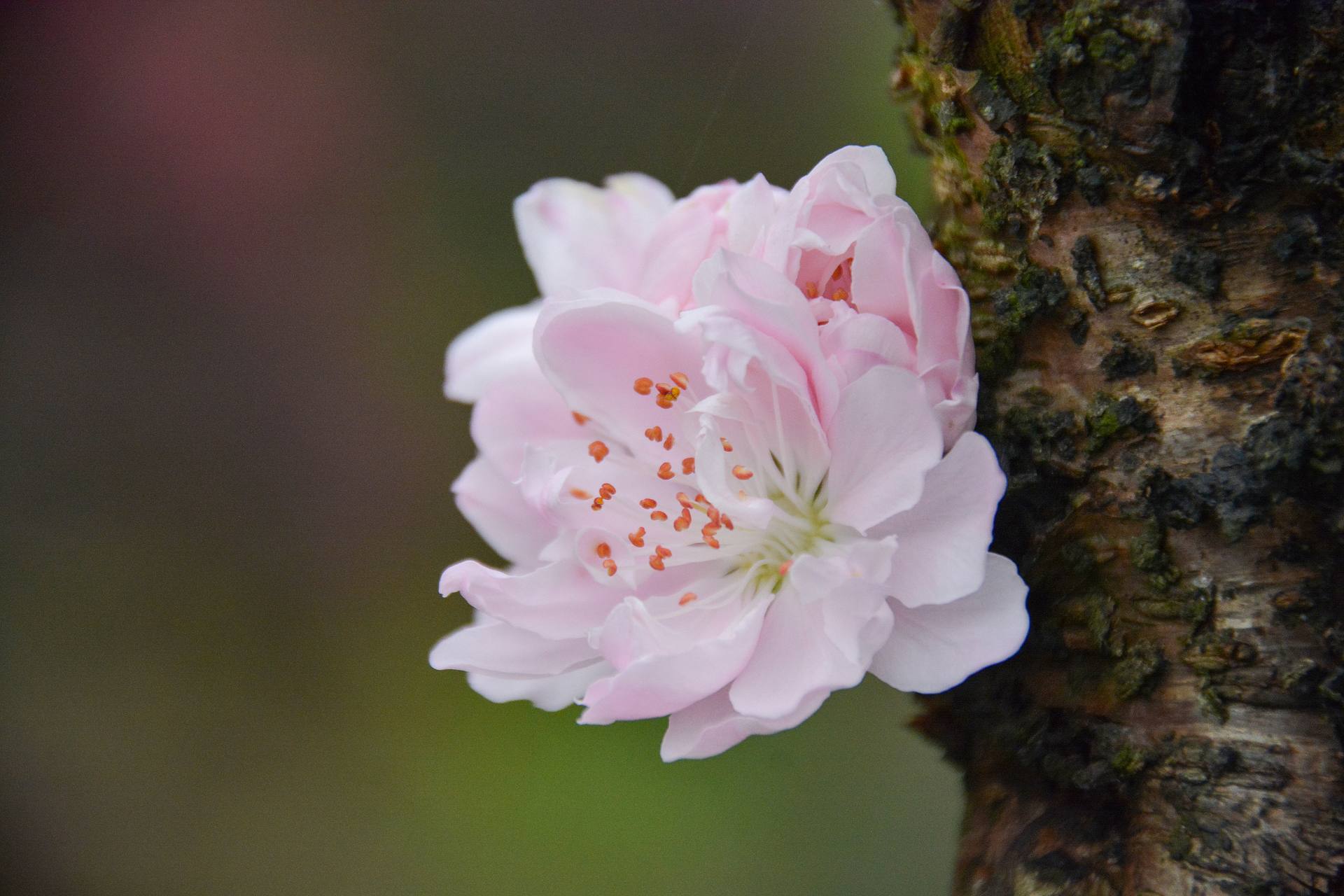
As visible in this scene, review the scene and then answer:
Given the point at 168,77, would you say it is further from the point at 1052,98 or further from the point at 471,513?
the point at 1052,98

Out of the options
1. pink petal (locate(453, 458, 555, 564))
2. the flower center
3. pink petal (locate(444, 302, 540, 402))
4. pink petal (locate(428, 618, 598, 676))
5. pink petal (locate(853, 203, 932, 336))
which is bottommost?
the flower center

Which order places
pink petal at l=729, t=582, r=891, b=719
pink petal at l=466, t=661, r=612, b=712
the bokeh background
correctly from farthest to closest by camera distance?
the bokeh background, pink petal at l=466, t=661, r=612, b=712, pink petal at l=729, t=582, r=891, b=719

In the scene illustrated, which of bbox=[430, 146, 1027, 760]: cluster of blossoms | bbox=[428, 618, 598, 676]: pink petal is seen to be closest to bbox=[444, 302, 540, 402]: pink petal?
bbox=[430, 146, 1027, 760]: cluster of blossoms

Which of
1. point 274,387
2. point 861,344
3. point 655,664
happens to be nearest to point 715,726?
point 655,664

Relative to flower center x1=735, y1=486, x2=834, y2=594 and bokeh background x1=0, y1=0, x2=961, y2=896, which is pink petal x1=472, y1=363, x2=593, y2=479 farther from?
bokeh background x1=0, y1=0, x2=961, y2=896

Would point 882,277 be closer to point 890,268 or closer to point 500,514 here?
point 890,268

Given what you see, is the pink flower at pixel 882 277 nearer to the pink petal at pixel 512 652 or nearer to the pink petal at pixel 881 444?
the pink petal at pixel 881 444

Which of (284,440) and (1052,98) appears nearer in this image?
(1052,98)

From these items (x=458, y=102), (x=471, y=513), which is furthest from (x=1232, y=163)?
(x=458, y=102)
